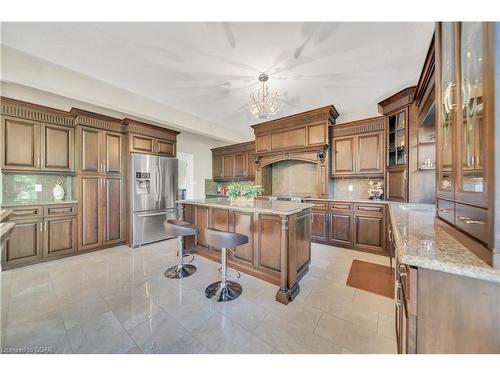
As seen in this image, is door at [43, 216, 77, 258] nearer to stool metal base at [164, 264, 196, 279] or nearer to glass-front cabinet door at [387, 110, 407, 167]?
Result: stool metal base at [164, 264, 196, 279]

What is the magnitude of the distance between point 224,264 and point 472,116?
82.4 inches

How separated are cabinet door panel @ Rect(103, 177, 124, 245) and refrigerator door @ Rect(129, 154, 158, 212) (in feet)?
0.85

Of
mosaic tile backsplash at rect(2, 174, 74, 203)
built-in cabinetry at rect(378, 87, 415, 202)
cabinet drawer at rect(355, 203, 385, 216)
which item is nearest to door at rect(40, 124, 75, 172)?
mosaic tile backsplash at rect(2, 174, 74, 203)

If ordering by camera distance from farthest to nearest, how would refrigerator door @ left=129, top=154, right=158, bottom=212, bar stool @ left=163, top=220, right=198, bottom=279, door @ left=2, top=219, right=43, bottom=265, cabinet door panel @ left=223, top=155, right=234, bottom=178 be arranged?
cabinet door panel @ left=223, top=155, right=234, bottom=178 → refrigerator door @ left=129, top=154, right=158, bottom=212 → door @ left=2, top=219, right=43, bottom=265 → bar stool @ left=163, top=220, right=198, bottom=279

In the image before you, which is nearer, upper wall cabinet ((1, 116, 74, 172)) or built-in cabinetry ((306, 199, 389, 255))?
upper wall cabinet ((1, 116, 74, 172))

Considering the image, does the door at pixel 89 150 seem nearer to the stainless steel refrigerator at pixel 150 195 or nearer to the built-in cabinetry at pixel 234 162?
the stainless steel refrigerator at pixel 150 195

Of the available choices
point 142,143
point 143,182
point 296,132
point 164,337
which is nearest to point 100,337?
point 164,337

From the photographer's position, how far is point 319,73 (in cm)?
255

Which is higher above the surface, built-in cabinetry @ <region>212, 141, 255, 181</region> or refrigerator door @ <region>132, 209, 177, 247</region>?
built-in cabinetry @ <region>212, 141, 255, 181</region>

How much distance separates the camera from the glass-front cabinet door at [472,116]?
0.73 m

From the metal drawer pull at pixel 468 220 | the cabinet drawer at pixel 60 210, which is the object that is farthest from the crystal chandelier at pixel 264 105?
the cabinet drawer at pixel 60 210

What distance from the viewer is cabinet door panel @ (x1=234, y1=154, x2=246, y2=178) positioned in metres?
5.44
